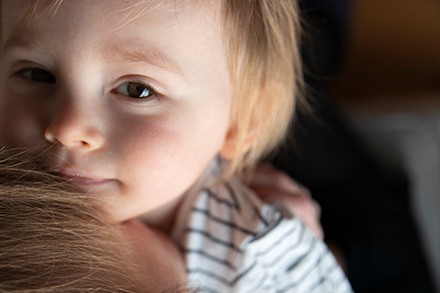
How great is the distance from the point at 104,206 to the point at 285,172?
48cm

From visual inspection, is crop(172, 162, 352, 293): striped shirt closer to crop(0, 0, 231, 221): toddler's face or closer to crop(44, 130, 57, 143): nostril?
crop(0, 0, 231, 221): toddler's face

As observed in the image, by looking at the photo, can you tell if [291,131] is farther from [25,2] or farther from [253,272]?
[25,2]

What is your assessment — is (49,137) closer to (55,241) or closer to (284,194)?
(55,241)

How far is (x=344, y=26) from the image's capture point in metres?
1.11

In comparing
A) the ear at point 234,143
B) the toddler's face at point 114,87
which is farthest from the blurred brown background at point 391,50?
the toddler's face at point 114,87

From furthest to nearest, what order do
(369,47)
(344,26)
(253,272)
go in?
(369,47) < (344,26) < (253,272)

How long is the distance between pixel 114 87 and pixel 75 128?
0.20 ft

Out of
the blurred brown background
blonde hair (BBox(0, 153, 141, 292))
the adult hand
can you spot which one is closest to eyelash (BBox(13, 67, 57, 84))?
blonde hair (BBox(0, 153, 141, 292))

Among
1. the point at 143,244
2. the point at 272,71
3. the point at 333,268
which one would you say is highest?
the point at 272,71

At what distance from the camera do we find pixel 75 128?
1.86 feet

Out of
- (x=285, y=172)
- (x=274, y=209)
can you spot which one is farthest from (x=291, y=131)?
(x=274, y=209)

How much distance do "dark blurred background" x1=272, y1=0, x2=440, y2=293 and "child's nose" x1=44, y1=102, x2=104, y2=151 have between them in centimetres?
A: 41

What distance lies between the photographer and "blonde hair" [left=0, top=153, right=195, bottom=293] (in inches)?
18.2

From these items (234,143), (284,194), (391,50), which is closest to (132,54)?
(234,143)
